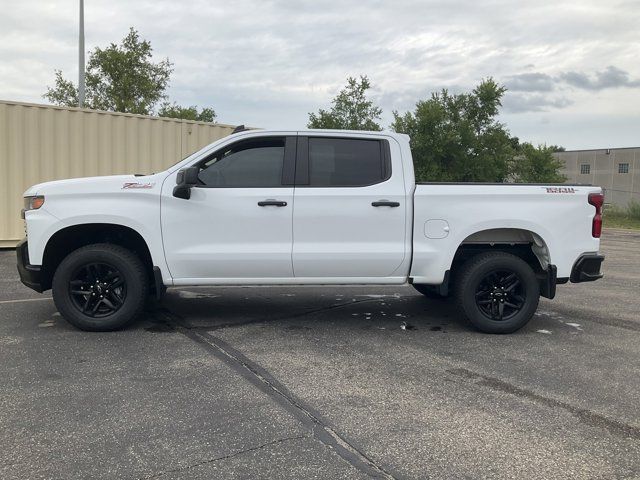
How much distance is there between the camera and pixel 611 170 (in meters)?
62.9

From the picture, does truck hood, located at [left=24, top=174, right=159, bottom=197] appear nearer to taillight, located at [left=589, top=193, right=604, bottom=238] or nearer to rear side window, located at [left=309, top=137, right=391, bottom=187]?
rear side window, located at [left=309, top=137, right=391, bottom=187]

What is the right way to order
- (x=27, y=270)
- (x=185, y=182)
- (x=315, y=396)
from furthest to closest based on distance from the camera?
(x=27, y=270) < (x=185, y=182) < (x=315, y=396)

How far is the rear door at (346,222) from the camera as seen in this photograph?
5.57 metres

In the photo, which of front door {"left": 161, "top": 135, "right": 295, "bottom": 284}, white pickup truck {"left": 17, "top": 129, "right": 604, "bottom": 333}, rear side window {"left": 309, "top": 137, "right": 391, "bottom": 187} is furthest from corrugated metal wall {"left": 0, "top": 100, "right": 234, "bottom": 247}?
rear side window {"left": 309, "top": 137, "right": 391, "bottom": 187}

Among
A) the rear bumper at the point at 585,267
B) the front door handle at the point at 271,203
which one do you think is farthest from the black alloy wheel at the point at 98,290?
the rear bumper at the point at 585,267

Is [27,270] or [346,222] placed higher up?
[346,222]

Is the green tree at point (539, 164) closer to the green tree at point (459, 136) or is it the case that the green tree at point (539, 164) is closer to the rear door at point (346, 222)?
the green tree at point (459, 136)

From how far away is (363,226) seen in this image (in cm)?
559

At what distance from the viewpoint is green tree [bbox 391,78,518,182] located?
110ft

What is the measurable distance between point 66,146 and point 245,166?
25.0 feet

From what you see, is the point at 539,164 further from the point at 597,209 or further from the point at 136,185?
the point at 136,185

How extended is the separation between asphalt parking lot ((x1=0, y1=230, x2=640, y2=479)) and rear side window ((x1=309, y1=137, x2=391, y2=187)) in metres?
1.57

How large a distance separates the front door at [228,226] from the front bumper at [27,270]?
4.13 ft

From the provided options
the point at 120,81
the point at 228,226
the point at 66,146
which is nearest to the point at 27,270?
the point at 228,226
